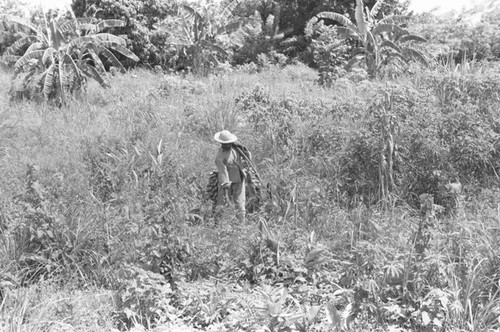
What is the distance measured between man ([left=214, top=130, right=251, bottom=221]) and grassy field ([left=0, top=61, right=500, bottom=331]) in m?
0.35

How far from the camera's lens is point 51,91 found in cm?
1306

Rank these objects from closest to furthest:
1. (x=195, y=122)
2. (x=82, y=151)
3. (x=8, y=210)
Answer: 1. (x=8, y=210)
2. (x=82, y=151)
3. (x=195, y=122)

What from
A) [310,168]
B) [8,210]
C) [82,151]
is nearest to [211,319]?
[8,210]

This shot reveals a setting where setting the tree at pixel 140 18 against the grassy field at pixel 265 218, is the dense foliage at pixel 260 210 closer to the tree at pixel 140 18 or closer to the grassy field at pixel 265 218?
the grassy field at pixel 265 218

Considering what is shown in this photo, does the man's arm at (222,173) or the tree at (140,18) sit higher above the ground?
the tree at (140,18)

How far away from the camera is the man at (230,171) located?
6711 mm

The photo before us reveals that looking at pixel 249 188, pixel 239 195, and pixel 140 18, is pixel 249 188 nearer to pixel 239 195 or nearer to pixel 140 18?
pixel 239 195

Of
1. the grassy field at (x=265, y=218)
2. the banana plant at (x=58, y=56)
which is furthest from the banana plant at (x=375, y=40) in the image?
the banana plant at (x=58, y=56)

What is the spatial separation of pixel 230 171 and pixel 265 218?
0.81m

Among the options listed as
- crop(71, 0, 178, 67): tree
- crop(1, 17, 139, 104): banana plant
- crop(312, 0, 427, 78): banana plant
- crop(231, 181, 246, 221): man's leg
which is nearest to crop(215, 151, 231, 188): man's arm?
crop(231, 181, 246, 221): man's leg

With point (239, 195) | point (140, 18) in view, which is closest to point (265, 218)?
point (239, 195)

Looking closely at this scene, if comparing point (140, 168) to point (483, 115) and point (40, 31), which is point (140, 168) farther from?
point (40, 31)

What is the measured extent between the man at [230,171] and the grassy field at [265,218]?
35 cm

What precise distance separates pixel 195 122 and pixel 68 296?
578 centimetres
